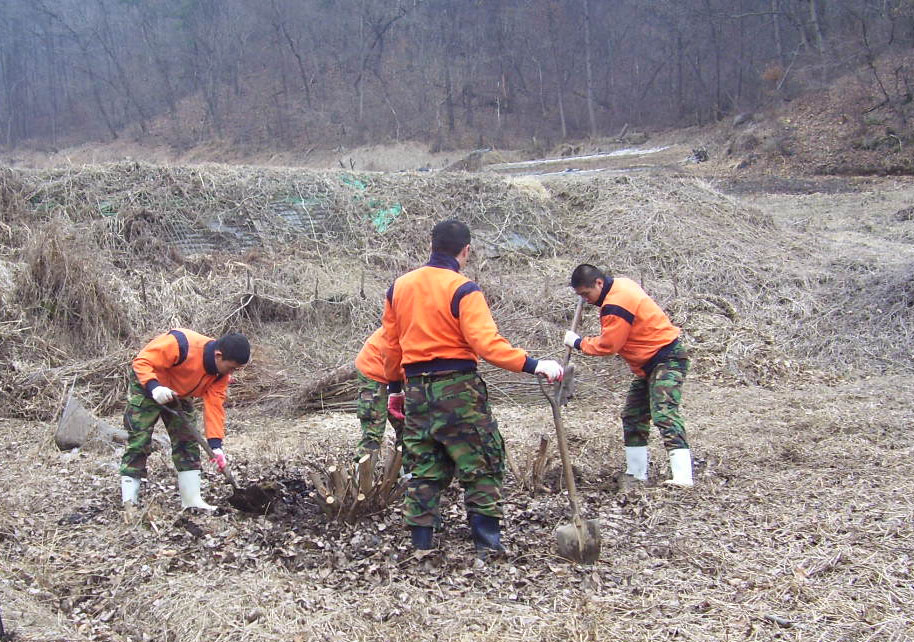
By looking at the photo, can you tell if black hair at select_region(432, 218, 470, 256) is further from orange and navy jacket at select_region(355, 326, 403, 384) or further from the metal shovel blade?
the metal shovel blade

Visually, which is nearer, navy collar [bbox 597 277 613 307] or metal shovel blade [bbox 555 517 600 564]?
metal shovel blade [bbox 555 517 600 564]

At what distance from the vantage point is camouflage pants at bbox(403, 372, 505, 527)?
12.6 ft

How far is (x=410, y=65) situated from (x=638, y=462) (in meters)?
43.5

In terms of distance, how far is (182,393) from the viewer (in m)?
4.64

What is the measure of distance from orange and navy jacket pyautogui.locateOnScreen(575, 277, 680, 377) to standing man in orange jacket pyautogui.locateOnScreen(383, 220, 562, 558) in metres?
1.22

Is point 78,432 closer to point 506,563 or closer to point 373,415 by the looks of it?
point 373,415

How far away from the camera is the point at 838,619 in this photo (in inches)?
131

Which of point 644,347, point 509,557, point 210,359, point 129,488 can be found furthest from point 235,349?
point 644,347

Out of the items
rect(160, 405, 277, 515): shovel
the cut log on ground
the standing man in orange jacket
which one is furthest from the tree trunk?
the standing man in orange jacket

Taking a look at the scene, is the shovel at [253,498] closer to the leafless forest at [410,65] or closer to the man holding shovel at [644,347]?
the man holding shovel at [644,347]

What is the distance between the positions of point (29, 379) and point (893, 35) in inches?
1105

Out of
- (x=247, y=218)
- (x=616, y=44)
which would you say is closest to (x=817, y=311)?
(x=247, y=218)

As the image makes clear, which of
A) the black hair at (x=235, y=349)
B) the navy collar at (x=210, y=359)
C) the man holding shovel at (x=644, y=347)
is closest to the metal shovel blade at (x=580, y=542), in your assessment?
the man holding shovel at (x=644, y=347)

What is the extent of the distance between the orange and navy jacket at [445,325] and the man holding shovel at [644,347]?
120 centimetres
